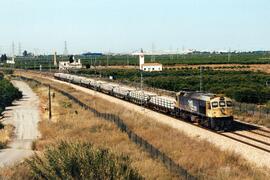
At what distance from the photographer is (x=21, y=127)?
172 feet

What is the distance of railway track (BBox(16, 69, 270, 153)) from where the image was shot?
3223 centimetres

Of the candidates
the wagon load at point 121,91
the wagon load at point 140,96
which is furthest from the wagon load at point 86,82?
the wagon load at point 140,96

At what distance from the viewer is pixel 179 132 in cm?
3731

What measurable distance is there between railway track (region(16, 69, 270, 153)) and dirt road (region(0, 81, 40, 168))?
14.8 meters

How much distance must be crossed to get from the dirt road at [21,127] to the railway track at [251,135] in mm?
14757

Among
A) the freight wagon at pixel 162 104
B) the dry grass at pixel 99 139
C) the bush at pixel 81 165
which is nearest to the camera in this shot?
the bush at pixel 81 165

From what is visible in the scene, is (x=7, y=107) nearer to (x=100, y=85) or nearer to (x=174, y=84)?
(x=100, y=85)

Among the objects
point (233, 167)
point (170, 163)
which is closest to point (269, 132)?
point (233, 167)

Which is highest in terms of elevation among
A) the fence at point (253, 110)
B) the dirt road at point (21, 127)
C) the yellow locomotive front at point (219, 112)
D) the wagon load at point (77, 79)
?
the yellow locomotive front at point (219, 112)

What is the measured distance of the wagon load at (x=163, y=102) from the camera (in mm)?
48953

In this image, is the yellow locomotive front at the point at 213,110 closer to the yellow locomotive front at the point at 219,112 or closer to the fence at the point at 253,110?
the yellow locomotive front at the point at 219,112

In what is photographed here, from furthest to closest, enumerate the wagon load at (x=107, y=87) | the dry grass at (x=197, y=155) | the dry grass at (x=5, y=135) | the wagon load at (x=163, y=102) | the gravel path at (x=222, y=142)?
the wagon load at (x=107, y=87) < the wagon load at (x=163, y=102) < the dry grass at (x=5, y=135) < the gravel path at (x=222, y=142) < the dry grass at (x=197, y=155)

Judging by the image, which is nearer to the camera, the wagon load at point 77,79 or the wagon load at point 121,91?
the wagon load at point 121,91

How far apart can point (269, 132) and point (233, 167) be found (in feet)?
42.6
